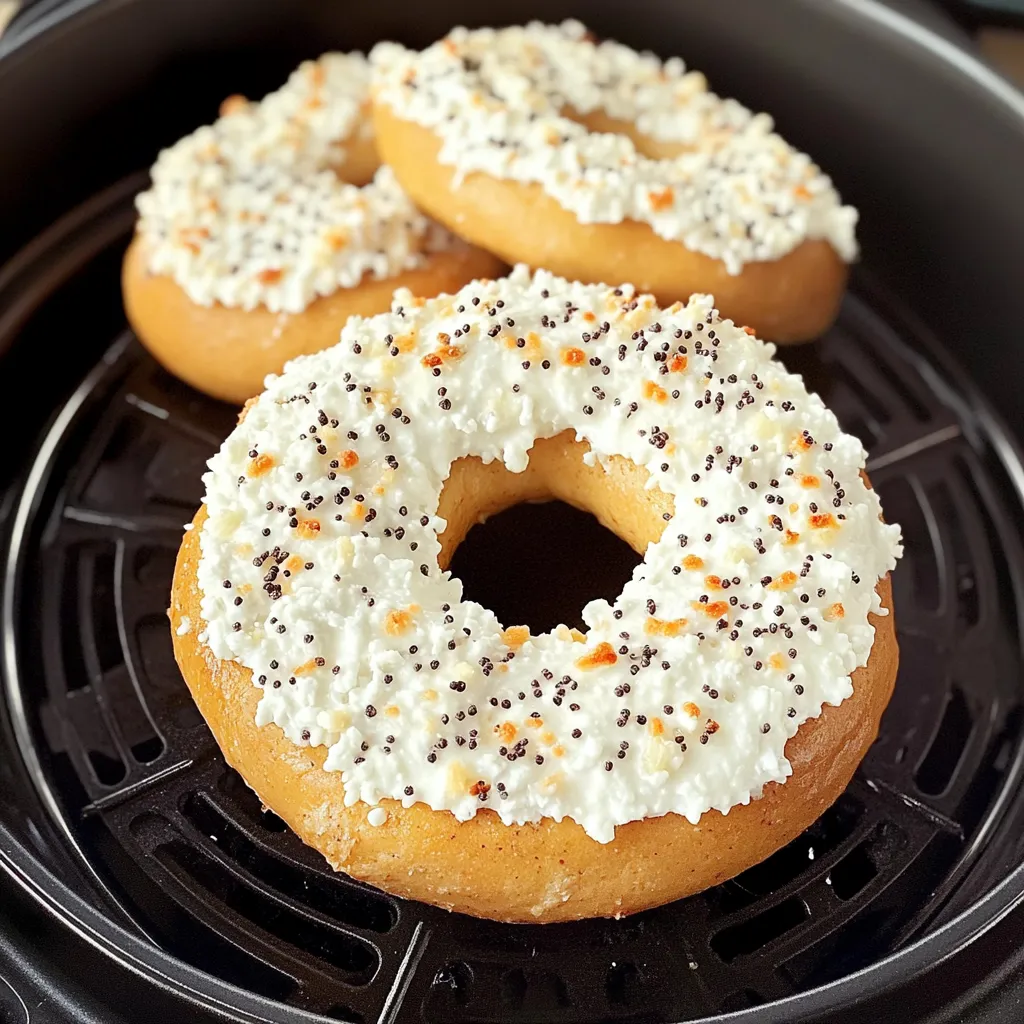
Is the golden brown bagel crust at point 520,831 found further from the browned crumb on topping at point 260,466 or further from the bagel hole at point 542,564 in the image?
the bagel hole at point 542,564

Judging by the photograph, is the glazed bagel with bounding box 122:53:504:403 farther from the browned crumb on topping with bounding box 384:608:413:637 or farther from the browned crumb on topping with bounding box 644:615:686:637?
the browned crumb on topping with bounding box 644:615:686:637

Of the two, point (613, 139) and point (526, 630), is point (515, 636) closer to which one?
point (526, 630)

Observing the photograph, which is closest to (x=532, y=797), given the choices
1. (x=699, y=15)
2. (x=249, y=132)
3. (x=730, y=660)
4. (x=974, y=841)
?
(x=730, y=660)

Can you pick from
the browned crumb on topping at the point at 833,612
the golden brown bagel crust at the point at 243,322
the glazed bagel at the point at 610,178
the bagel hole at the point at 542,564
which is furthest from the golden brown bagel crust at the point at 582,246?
the browned crumb on topping at the point at 833,612

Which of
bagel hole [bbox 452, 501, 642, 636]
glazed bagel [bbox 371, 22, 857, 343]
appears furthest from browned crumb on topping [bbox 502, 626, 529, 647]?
glazed bagel [bbox 371, 22, 857, 343]

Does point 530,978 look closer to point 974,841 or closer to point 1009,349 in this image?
point 974,841

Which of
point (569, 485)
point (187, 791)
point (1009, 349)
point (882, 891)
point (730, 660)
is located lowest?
point (187, 791)
